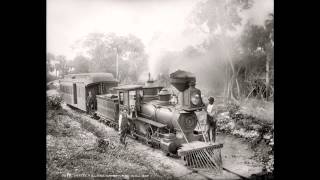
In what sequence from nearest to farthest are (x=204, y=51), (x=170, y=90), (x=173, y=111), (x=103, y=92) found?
(x=204, y=51) → (x=173, y=111) → (x=170, y=90) → (x=103, y=92)

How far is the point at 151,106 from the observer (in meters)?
6.61

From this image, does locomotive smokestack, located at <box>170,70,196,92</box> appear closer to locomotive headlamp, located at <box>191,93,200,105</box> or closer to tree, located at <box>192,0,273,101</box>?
locomotive headlamp, located at <box>191,93,200,105</box>

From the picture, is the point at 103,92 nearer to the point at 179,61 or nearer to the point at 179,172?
the point at 179,61

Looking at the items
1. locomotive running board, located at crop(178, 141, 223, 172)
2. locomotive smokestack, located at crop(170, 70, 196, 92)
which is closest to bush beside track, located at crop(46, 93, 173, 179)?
locomotive running board, located at crop(178, 141, 223, 172)

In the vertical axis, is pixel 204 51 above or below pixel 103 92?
above

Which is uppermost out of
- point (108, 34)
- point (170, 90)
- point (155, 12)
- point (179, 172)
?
point (155, 12)

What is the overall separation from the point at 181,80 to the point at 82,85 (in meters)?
2.87

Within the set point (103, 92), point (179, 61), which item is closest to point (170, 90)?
point (179, 61)

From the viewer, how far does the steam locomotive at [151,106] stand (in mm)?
5504

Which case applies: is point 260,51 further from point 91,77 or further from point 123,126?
point 91,77

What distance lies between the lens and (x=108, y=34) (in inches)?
210

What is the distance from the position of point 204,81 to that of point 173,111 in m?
0.88

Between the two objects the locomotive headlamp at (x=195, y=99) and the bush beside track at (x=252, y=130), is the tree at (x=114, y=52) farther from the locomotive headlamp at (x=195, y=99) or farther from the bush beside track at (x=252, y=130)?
the bush beside track at (x=252, y=130)

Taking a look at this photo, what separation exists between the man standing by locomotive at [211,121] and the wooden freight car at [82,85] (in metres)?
1.97
